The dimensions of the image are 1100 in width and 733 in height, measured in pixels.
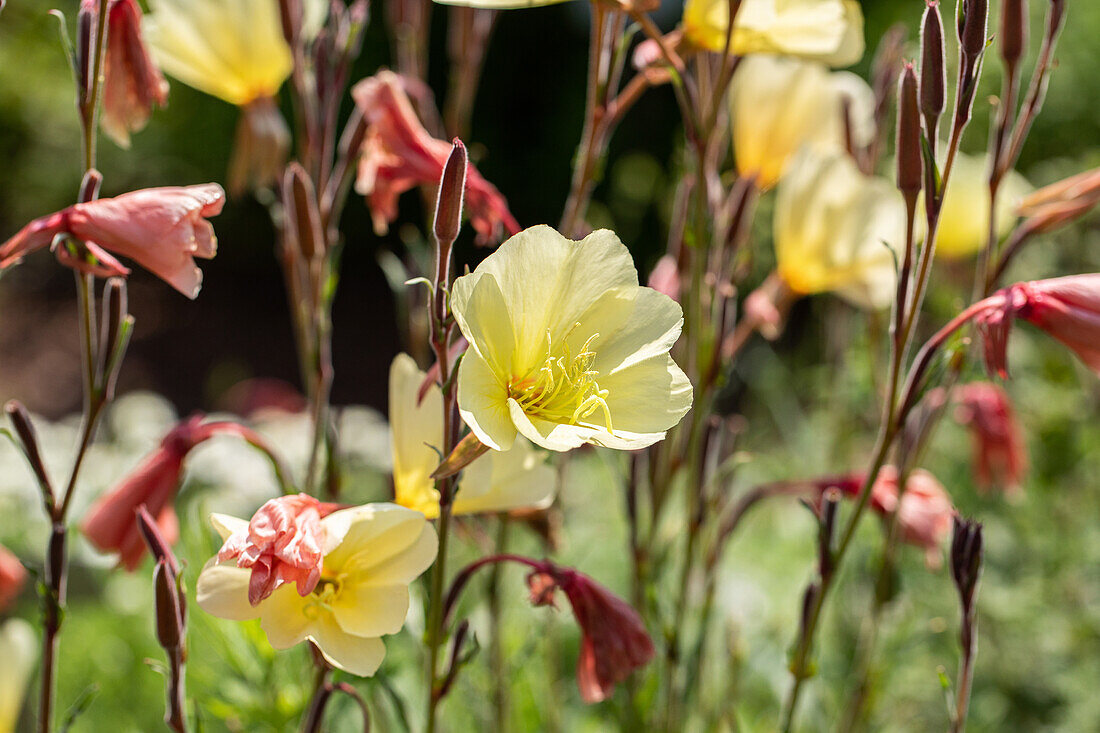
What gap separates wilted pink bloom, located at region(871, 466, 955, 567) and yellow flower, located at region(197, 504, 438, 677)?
0.57 m

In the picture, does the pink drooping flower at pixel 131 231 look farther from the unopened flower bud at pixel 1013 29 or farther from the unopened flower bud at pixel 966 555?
the unopened flower bud at pixel 1013 29

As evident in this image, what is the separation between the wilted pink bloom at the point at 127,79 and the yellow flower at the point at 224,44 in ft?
0.66

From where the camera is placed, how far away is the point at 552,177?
603 centimetres

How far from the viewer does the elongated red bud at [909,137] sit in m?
0.75

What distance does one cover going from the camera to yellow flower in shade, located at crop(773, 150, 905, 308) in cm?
115

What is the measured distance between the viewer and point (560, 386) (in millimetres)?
744

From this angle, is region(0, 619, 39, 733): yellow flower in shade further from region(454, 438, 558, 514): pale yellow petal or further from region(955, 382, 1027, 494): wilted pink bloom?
region(955, 382, 1027, 494): wilted pink bloom

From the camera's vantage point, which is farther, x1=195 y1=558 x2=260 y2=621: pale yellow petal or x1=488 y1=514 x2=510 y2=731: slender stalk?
x1=488 y1=514 x2=510 y2=731: slender stalk

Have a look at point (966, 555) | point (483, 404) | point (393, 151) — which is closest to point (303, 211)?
point (393, 151)

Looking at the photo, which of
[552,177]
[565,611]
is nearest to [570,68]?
[552,177]

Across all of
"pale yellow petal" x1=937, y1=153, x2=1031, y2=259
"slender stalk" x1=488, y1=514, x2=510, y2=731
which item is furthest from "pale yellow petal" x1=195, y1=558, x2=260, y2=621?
"pale yellow petal" x1=937, y1=153, x2=1031, y2=259

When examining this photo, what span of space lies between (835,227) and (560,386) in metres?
0.56

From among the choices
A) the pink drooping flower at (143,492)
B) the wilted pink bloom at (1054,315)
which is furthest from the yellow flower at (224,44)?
the wilted pink bloom at (1054,315)

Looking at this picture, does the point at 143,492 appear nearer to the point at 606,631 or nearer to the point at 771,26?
the point at 606,631
